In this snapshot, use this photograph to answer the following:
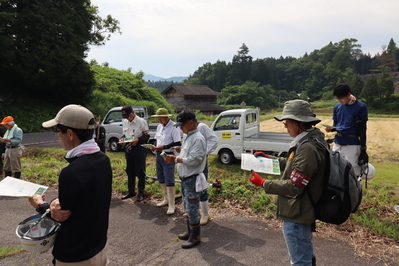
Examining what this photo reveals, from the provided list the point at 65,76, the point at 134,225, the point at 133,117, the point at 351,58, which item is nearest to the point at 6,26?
the point at 65,76

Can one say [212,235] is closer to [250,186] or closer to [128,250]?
[128,250]

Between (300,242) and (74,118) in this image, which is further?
(300,242)

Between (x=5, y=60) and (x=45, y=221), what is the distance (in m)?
23.1

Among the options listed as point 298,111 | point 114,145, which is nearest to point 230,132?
point 114,145

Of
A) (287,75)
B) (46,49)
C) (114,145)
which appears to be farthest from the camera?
(287,75)

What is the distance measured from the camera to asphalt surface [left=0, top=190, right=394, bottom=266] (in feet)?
10.9

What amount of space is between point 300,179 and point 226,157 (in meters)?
7.40

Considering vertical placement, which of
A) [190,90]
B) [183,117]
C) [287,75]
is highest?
[287,75]

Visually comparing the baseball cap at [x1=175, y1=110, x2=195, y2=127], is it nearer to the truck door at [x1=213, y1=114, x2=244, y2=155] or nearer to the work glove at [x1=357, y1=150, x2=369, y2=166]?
the work glove at [x1=357, y1=150, x2=369, y2=166]

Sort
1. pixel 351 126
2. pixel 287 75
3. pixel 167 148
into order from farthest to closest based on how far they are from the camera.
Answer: pixel 287 75, pixel 167 148, pixel 351 126

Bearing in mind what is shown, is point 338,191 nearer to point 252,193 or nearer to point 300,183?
point 300,183

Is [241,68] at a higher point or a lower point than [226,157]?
higher

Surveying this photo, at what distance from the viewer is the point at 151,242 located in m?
3.83

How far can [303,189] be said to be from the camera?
Result: 213cm
